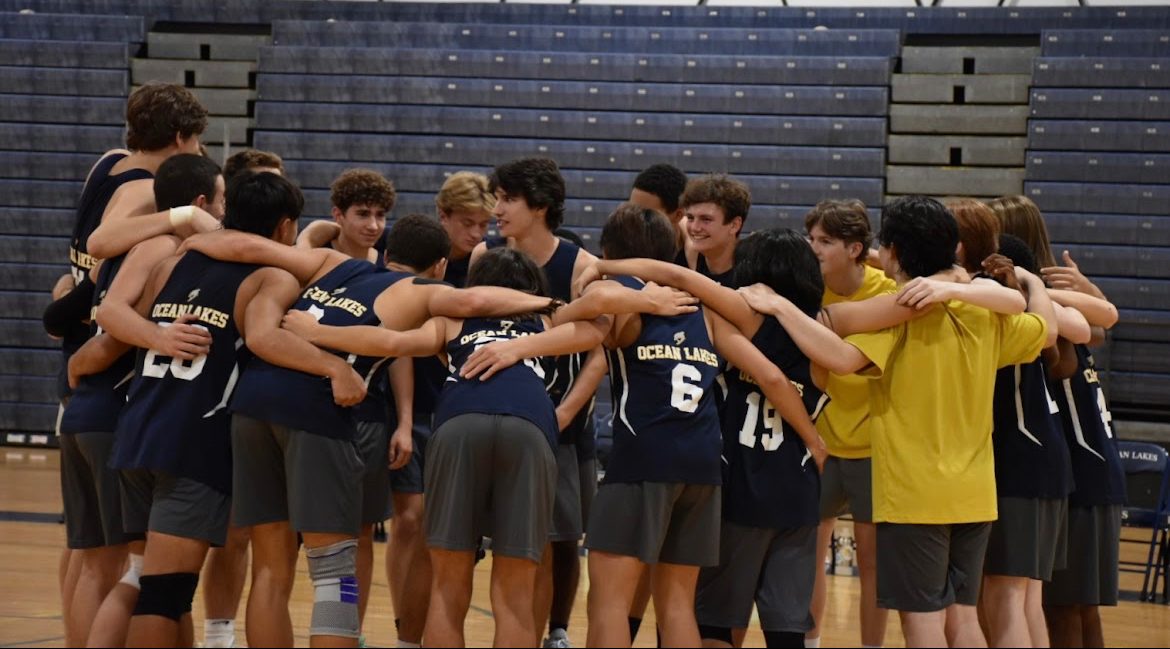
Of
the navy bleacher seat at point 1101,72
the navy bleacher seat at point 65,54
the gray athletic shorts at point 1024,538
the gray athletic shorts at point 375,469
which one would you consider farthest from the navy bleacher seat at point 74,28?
the gray athletic shorts at point 1024,538

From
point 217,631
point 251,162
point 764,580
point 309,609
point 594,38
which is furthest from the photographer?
point 594,38

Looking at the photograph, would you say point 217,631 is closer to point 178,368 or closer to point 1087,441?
point 178,368

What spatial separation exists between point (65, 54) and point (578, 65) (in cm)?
568

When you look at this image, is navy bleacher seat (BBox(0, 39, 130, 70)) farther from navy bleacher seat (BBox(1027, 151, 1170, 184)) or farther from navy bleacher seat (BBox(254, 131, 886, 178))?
navy bleacher seat (BBox(1027, 151, 1170, 184))

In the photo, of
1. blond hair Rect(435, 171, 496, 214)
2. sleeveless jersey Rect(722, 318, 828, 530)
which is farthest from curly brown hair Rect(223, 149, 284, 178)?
sleeveless jersey Rect(722, 318, 828, 530)

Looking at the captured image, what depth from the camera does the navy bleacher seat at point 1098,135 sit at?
12758 millimetres

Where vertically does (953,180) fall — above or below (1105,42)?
below

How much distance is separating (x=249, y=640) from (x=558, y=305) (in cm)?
140

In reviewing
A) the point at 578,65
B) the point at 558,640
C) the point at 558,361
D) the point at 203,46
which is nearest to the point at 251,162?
the point at 558,361

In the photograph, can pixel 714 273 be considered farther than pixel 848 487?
Yes

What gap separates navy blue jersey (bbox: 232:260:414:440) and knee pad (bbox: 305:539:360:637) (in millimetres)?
357

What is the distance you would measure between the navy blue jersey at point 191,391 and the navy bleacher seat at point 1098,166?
34.6ft

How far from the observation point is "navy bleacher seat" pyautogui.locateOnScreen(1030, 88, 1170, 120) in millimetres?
12781

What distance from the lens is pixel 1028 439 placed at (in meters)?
4.23
